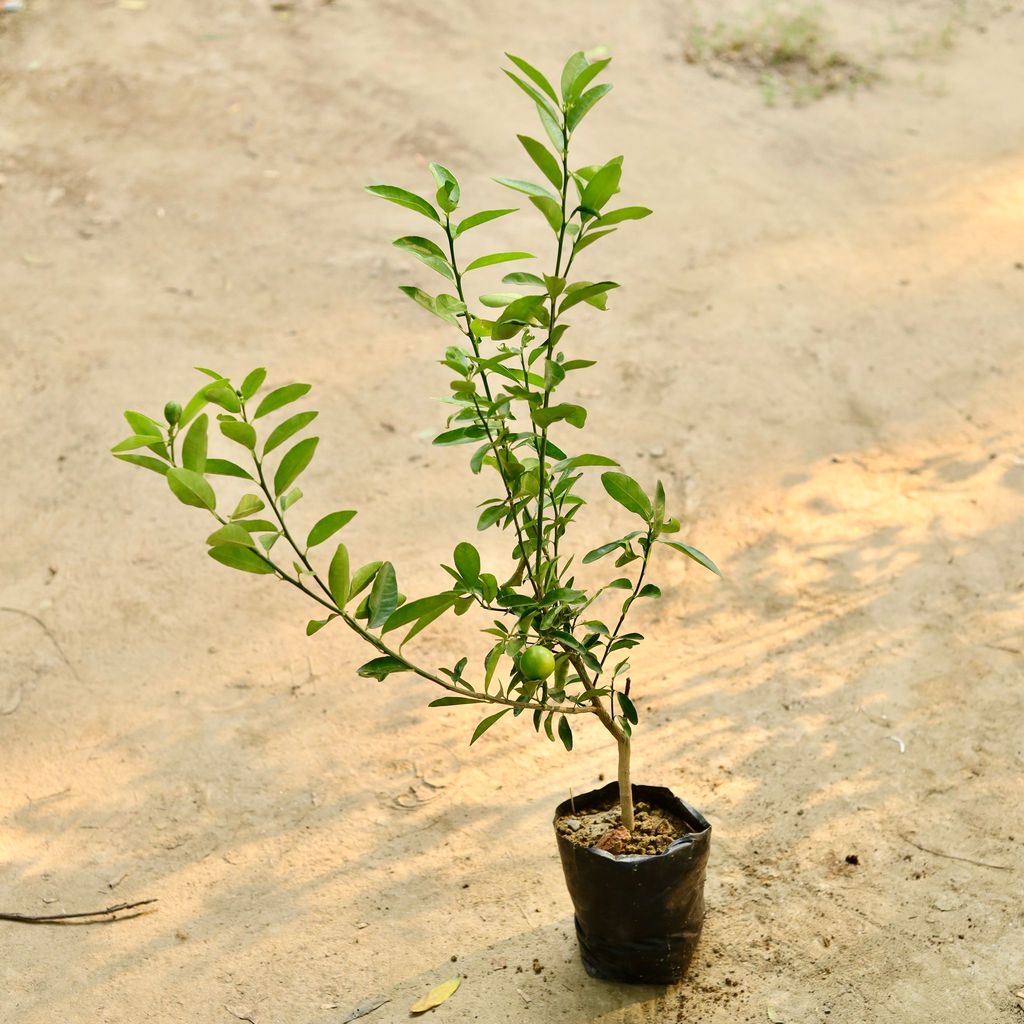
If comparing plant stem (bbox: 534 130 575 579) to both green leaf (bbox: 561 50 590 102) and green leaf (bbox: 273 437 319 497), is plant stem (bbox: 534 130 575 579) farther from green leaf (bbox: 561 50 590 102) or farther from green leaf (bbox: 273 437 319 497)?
green leaf (bbox: 273 437 319 497)

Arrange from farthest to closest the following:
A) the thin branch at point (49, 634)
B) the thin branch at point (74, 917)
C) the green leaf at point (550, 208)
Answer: the thin branch at point (49, 634)
the thin branch at point (74, 917)
the green leaf at point (550, 208)

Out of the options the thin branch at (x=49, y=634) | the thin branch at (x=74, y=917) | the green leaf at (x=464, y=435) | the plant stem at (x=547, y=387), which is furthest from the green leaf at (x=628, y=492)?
the thin branch at (x=49, y=634)

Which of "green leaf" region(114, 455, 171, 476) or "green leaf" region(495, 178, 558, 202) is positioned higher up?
"green leaf" region(495, 178, 558, 202)

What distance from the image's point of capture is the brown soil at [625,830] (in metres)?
2.47

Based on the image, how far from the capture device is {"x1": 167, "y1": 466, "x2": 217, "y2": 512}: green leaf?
1.82m

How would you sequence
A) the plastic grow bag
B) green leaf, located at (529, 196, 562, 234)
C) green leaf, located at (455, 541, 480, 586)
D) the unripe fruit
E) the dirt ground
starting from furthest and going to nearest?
the dirt ground < the plastic grow bag < green leaf, located at (455, 541, 480, 586) < the unripe fruit < green leaf, located at (529, 196, 562, 234)

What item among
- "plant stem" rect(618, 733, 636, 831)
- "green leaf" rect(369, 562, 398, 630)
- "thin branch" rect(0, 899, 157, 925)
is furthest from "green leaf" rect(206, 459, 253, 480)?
"thin branch" rect(0, 899, 157, 925)

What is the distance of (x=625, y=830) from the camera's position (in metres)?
2.50

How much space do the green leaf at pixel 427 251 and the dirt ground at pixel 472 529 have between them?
0.33m

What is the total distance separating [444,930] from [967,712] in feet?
4.85

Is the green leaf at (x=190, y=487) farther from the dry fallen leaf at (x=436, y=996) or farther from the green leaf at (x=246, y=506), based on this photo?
the dry fallen leaf at (x=436, y=996)

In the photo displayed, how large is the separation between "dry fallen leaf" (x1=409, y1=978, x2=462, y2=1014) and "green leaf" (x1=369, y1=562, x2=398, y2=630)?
924mm

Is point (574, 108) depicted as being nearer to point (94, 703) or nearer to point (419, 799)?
point (419, 799)

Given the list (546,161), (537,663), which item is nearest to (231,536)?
(537,663)
